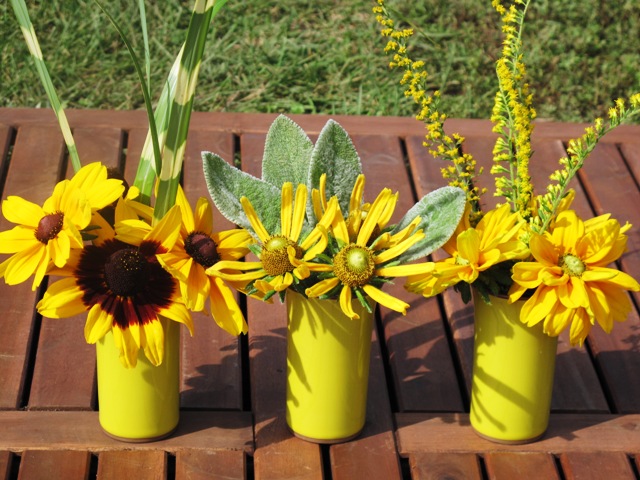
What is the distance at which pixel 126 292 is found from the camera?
1337 millimetres

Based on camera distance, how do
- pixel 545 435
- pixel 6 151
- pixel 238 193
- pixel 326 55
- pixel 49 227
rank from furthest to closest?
pixel 326 55 < pixel 6 151 < pixel 545 435 < pixel 238 193 < pixel 49 227

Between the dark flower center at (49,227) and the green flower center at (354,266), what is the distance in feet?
1.09

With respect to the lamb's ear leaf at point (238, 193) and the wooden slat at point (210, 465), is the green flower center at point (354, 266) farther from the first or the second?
the wooden slat at point (210, 465)

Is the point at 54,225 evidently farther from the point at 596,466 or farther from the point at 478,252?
the point at 596,466

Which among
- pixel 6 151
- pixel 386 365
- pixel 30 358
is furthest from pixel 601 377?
pixel 6 151

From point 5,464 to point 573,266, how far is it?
77cm

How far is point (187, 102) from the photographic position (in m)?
1.33

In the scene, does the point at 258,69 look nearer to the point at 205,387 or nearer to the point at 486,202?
the point at 486,202

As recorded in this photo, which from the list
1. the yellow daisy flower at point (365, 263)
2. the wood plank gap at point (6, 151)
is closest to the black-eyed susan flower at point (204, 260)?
the yellow daisy flower at point (365, 263)

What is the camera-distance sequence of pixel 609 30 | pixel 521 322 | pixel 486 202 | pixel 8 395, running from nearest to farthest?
pixel 521 322
pixel 8 395
pixel 486 202
pixel 609 30

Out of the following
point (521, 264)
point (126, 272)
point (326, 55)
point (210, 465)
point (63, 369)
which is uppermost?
point (521, 264)

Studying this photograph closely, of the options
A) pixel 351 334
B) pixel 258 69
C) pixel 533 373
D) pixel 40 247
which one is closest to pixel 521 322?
pixel 533 373

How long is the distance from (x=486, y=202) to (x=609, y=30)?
113 centimetres

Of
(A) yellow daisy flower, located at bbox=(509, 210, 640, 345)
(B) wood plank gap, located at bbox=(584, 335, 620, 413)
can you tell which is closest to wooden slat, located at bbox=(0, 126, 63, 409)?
(A) yellow daisy flower, located at bbox=(509, 210, 640, 345)
